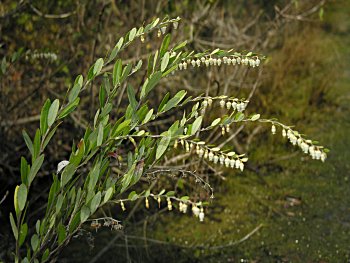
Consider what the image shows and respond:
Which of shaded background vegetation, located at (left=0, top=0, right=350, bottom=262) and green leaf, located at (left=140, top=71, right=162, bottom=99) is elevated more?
green leaf, located at (left=140, top=71, right=162, bottom=99)

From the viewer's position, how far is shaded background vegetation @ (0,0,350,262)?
3.16 metres

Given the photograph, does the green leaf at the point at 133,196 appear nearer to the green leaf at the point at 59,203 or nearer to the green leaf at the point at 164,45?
the green leaf at the point at 59,203

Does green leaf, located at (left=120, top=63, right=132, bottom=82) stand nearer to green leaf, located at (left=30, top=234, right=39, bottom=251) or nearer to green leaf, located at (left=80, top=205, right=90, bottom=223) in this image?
green leaf, located at (left=80, top=205, right=90, bottom=223)

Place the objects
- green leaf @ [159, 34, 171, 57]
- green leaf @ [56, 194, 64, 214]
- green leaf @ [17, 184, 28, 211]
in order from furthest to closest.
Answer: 1. green leaf @ [159, 34, 171, 57]
2. green leaf @ [56, 194, 64, 214]
3. green leaf @ [17, 184, 28, 211]

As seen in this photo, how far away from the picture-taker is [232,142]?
4.26 metres

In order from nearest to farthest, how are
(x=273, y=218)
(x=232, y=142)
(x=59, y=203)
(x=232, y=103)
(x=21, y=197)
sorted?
(x=21, y=197)
(x=59, y=203)
(x=232, y=103)
(x=273, y=218)
(x=232, y=142)

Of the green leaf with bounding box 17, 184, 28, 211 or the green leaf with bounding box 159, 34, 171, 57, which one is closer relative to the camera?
the green leaf with bounding box 17, 184, 28, 211

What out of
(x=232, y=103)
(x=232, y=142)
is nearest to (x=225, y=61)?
(x=232, y=103)

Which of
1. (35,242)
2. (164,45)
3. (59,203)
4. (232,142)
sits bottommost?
(232,142)

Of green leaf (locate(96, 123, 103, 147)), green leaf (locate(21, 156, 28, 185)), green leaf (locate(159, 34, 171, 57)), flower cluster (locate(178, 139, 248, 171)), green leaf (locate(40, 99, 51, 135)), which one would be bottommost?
green leaf (locate(21, 156, 28, 185))

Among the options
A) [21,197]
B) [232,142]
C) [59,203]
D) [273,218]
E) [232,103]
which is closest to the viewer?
[21,197]

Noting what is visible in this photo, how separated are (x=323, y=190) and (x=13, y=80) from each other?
6.14ft

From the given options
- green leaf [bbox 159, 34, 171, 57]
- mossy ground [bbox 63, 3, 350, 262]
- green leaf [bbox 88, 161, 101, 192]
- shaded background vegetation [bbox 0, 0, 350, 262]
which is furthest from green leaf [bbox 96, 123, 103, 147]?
mossy ground [bbox 63, 3, 350, 262]

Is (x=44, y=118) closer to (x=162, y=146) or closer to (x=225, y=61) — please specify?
(x=162, y=146)
